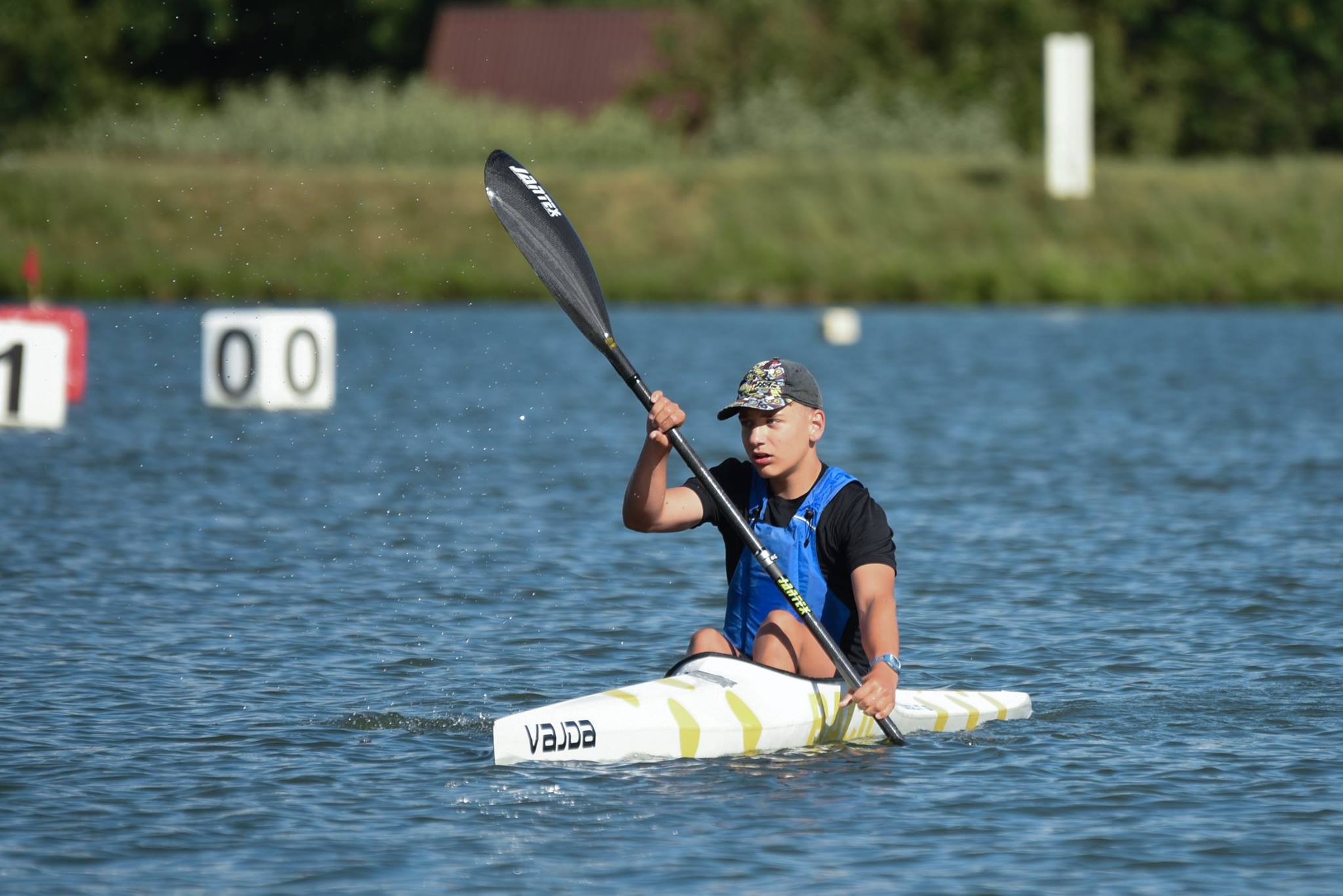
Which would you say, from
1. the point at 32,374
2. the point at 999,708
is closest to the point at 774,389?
the point at 999,708

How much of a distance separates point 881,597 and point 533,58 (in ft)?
164

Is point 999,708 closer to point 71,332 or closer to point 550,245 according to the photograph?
point 550,245

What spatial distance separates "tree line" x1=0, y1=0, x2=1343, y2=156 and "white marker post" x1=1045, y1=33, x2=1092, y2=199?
622 cm

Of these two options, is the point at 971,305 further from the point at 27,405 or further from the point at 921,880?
the point at 921,880

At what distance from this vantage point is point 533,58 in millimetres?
56719

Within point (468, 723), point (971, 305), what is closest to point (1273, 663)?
point (468, 723)

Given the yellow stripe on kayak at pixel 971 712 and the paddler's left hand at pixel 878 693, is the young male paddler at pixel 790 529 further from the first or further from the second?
the yellow stripe on kayak at pixel 971 712

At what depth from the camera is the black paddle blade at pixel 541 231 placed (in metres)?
9.63

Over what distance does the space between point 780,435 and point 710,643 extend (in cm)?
91

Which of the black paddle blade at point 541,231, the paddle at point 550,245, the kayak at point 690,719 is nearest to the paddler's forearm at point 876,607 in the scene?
the kayak at point 690,719

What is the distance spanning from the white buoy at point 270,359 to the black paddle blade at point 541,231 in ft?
39.2

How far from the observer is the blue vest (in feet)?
27.3

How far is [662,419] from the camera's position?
7.85 meters

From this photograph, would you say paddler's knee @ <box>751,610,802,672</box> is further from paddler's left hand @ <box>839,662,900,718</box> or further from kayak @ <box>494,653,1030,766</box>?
paddler's left hand @ <box>839,662,900,718</box>
